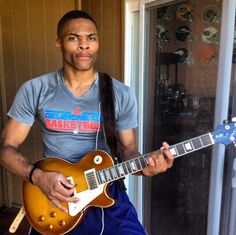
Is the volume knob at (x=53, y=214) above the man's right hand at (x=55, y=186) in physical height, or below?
below

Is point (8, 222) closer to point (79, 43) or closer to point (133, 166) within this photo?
point (133, 166)

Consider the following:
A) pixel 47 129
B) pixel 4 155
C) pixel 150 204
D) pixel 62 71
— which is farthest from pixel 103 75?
pixel 150 204

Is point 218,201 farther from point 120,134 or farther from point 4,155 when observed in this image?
point 4,155

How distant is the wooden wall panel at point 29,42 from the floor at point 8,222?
0.54 metres

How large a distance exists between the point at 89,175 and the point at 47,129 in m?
0.29

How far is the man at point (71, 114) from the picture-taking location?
1309 millimetres

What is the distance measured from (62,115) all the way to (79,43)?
1.10 feet

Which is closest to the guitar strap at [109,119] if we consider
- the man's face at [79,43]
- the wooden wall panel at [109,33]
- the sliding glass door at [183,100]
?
the man's face at [79,43]

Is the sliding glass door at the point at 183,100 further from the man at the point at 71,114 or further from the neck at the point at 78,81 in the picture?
the neck at the point at 78,81

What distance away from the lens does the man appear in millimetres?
1309

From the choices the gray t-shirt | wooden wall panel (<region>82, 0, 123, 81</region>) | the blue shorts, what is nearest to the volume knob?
the blue shorts

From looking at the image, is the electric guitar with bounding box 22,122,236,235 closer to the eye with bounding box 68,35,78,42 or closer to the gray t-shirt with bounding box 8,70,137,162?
the gray t-shirt with bounding box 8,70,137,162

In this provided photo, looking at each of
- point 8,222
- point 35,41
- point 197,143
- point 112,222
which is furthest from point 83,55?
point 8,222

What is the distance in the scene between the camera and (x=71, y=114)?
1.35 metres
